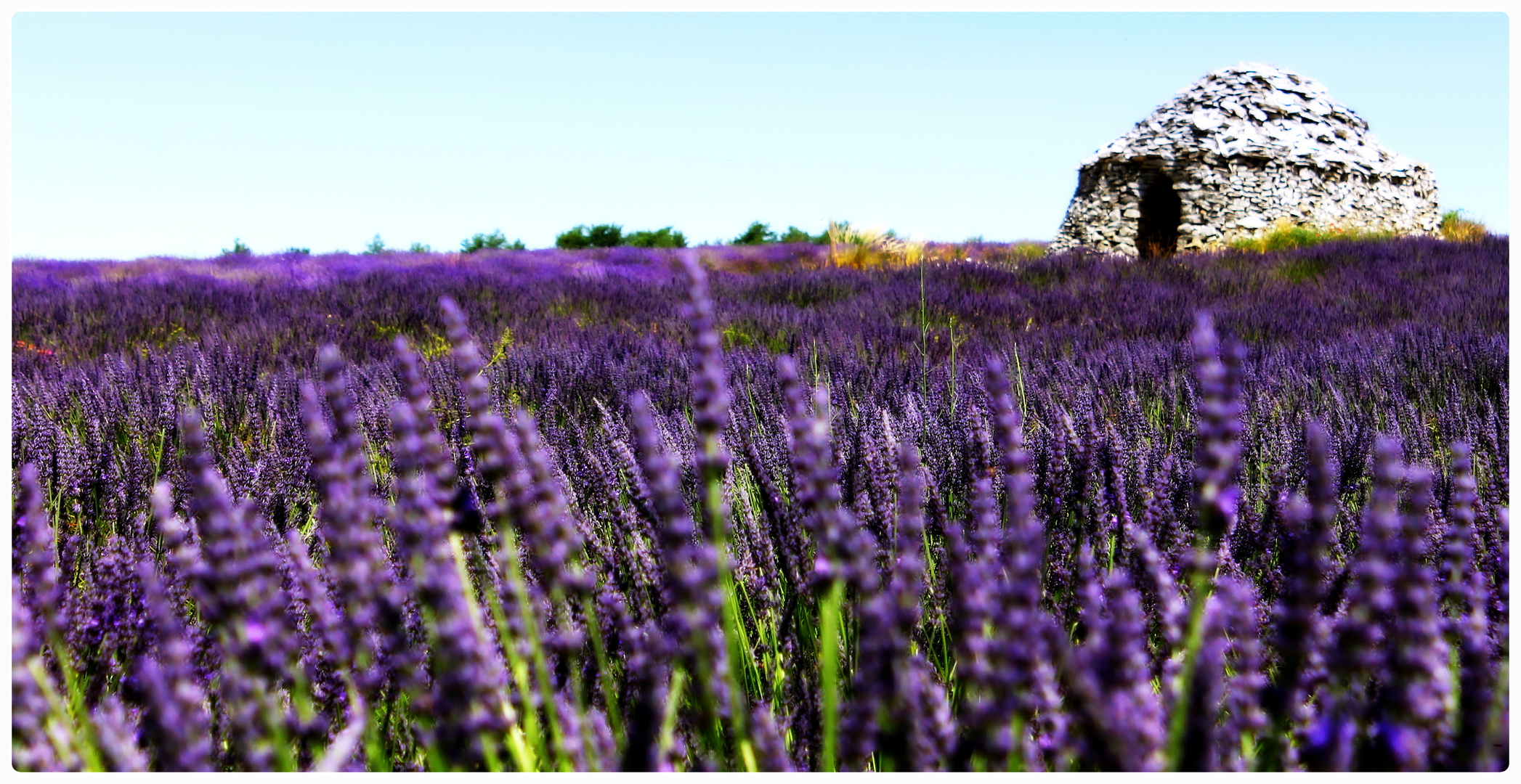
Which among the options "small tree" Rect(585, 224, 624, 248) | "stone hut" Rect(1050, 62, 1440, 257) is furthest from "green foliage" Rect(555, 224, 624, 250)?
"stone hut" Rect(1050, 62, 1440, 257)

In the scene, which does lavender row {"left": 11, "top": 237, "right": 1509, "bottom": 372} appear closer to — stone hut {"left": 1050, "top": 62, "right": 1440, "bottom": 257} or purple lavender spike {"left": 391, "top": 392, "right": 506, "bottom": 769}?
purple lavender spike {"left": 391, "top": 392, "right": 506, "bottom": 769}

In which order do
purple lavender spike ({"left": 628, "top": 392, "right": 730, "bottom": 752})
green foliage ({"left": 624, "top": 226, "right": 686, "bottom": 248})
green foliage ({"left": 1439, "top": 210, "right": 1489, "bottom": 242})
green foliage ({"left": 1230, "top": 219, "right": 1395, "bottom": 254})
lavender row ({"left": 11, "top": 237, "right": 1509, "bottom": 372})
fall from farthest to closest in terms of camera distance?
green foliage ({"left": 624, "top": 226, "right": 686, "bottom": 248}) < green foliage ({"left": 1439, "top": 210, "right": 1489, "bottom": 242}) < green foliage ({"left": 1230, "top": 219, "right": 1395, "bottom": 254}) < lavender row ({"left": 11, "top": 237, "right": 1509, "bottom": 372}) < purple lavender spike ({"left": 628, "top": 392, "right": 730, "bottom": 752})

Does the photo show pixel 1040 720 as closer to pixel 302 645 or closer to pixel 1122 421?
pixel 302 645

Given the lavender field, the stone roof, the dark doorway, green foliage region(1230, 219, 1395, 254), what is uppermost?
the stone roof

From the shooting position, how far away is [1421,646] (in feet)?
1.60

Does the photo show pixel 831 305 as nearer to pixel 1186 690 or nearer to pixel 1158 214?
pixel 1186 690

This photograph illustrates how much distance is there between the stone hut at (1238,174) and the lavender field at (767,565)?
10.6 m

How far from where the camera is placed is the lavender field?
22.1 inches

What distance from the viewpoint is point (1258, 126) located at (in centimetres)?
1333

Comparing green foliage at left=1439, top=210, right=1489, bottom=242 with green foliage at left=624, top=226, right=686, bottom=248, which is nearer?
green foliage at left=1439, top=210, right=1489, bottom=242

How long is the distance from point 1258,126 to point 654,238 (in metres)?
19.7

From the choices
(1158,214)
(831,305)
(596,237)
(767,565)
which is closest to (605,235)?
(596,237)

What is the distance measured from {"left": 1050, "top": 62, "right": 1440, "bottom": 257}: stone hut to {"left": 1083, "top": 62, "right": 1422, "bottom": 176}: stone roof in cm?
2

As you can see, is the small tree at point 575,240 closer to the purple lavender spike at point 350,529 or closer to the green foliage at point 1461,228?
the green foliage at point 1461,228
